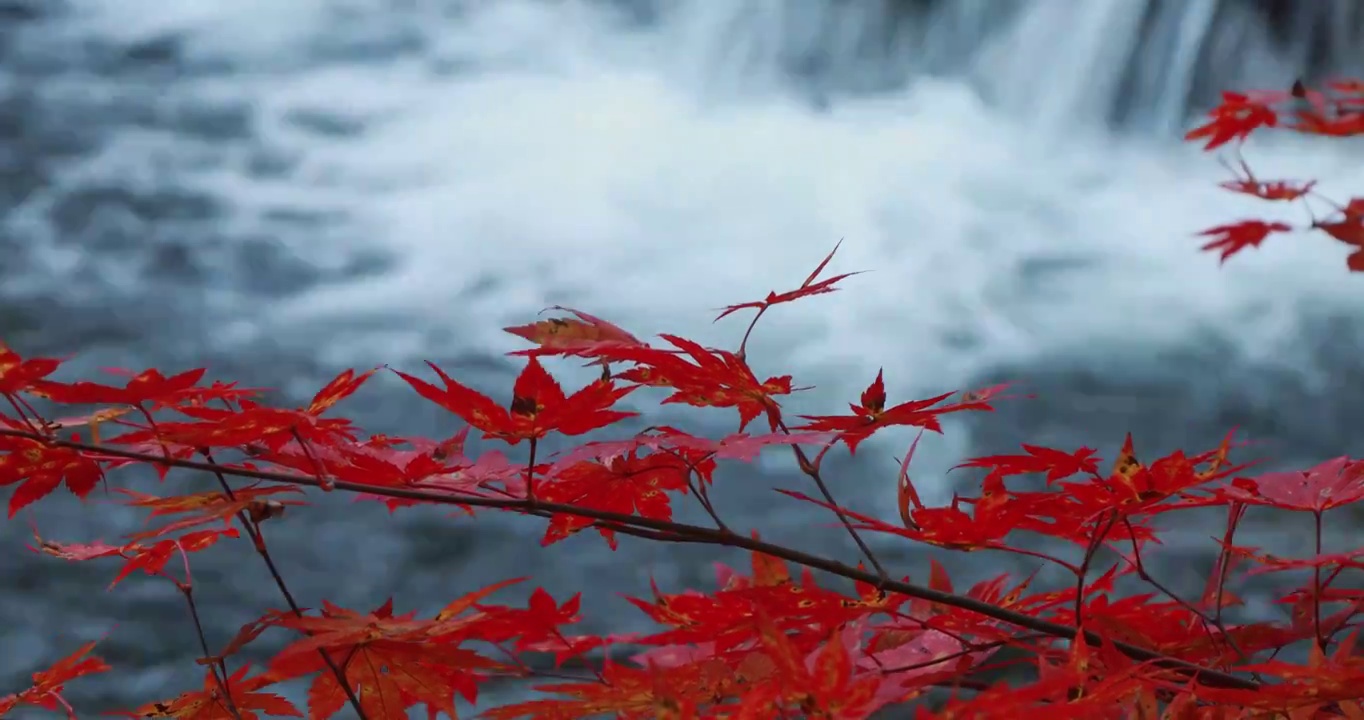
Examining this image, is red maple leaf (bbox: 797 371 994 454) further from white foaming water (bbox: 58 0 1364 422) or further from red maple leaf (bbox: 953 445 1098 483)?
white foaming water (bbox: 58 0 1364 422)

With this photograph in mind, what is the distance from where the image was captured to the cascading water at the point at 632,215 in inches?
112

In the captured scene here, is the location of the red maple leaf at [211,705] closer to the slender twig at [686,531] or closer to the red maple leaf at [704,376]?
the slender twig at [686,531]

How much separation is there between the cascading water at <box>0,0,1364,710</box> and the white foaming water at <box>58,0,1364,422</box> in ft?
0.05

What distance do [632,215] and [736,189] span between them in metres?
0.43

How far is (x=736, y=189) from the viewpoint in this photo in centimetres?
421

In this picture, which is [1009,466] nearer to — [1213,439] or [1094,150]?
[1213,439]

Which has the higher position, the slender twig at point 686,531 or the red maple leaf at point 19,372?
the red maple leaf at point 19,372

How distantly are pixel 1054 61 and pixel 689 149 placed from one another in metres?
1.60

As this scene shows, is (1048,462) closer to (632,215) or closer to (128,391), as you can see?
(128,391)

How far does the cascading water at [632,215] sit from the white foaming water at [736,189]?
0.01 meters

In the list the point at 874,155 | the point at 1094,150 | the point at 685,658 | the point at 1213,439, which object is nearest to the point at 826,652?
the point at 685,658

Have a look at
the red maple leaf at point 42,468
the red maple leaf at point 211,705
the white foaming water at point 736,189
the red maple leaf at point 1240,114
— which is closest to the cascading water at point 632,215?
the white foaming water at point 736,189

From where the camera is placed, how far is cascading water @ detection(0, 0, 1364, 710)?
2850 millimetres

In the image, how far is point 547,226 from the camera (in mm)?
3951
